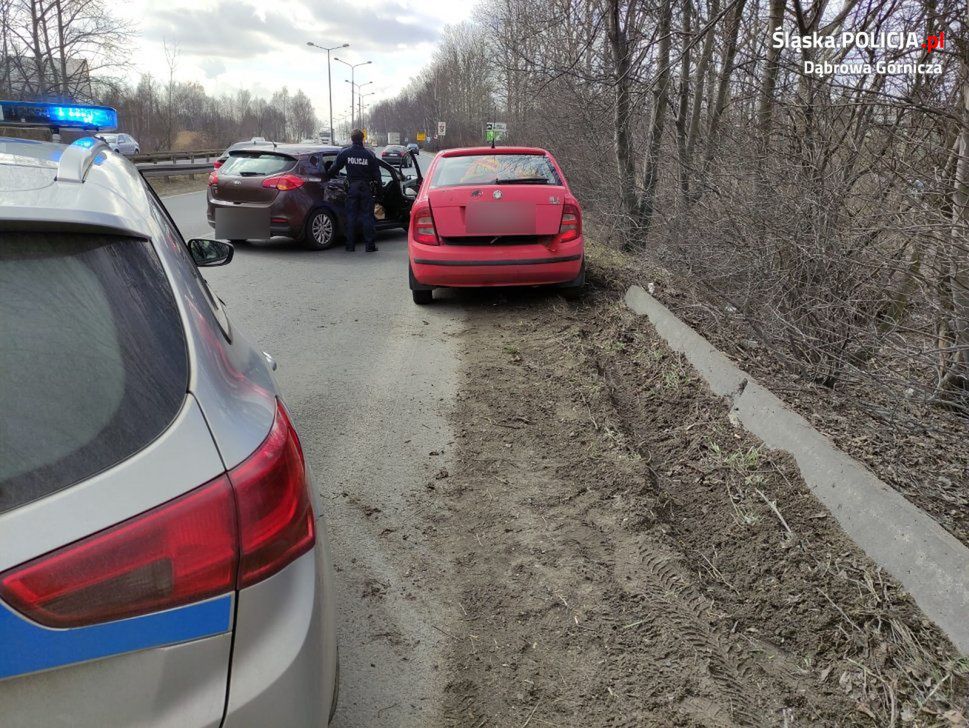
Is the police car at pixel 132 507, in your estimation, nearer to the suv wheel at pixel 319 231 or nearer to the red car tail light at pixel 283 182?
the red car tail light at pixel 283 182

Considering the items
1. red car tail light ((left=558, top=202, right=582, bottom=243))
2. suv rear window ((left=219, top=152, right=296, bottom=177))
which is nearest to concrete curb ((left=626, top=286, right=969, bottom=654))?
red car tail light ((left=558, top=202, right=582, bottom=243))

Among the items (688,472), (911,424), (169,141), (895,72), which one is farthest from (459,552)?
(169,141)

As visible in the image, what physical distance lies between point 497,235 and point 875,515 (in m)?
5.21

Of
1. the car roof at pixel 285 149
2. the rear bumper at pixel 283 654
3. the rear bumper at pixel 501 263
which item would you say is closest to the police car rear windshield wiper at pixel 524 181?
the rear bumper at pixel 501 263

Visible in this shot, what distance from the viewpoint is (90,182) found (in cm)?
188

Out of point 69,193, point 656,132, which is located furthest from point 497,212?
point 69,193

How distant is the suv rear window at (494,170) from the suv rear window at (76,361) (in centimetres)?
670

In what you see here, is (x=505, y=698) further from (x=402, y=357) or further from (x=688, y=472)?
(x=402, y=357)

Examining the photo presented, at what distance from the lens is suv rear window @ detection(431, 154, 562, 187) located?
26.7 feet

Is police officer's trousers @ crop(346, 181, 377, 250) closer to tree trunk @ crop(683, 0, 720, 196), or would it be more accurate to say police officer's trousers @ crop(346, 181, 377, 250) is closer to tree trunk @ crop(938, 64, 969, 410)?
tree trunk @ crop(683, 0, 720, 196)

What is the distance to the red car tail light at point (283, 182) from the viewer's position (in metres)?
12.0

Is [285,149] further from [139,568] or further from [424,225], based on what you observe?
[139,568]

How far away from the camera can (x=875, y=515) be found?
3.13m

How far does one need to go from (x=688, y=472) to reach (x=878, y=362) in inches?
57.8
